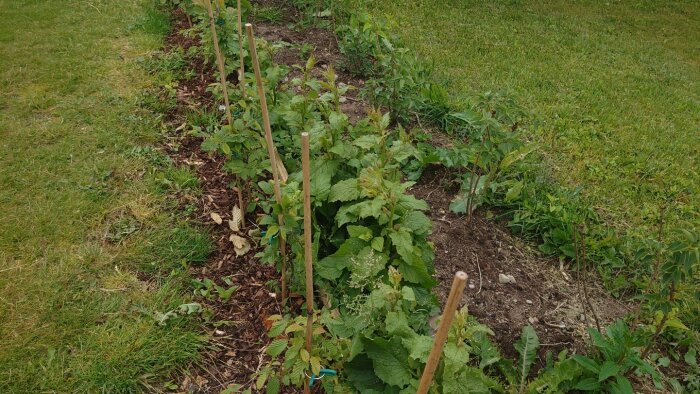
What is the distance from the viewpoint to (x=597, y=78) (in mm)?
5328

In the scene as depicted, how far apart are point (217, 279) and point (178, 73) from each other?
2456 mm

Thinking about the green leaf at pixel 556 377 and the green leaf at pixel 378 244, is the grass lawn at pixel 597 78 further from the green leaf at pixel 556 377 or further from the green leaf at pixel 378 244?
the green leaf at pixel 556 377

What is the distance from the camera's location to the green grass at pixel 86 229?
233cm

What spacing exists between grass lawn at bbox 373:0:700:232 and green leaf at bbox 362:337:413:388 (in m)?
1.72

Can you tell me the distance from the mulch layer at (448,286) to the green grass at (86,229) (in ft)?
0.45

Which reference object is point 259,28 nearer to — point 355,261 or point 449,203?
point 449,203

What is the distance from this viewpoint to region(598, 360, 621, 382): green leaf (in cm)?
204

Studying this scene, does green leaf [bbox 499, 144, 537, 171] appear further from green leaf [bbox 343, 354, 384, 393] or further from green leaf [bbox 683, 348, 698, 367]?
green leaf [bbox 343, 354, 384, 393]

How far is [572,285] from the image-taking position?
2.83 meters

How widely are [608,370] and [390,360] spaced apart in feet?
2.92

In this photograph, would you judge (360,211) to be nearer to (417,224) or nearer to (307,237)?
(417,224)

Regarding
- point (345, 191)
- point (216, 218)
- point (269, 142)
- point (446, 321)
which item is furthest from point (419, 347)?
point (216, 218)

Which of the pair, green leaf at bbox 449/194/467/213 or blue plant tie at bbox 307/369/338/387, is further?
green leaf at bbox 449/194/467/213

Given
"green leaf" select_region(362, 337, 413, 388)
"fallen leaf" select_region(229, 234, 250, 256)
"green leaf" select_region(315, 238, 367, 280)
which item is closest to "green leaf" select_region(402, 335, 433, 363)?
"green leaf" select_region(362, 337, 413, 388)
